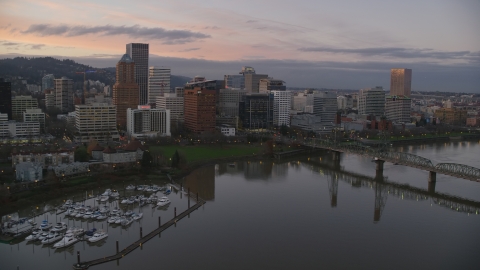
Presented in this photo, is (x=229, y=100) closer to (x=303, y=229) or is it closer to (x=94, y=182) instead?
(x=94, y=182)

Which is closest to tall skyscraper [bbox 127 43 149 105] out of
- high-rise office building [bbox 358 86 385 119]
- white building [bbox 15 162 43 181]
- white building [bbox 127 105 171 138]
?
white building [bbox 127 105 171 138]

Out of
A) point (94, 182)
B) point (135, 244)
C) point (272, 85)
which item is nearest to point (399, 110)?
point (272, 85)

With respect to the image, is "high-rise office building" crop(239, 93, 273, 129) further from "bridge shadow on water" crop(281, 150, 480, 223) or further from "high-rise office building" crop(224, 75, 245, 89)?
"high-rise office building" crop(224, 75, 245, 89)

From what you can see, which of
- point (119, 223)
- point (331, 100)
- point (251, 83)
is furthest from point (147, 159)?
point (251, 83)

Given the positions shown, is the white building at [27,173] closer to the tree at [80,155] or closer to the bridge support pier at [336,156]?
the tree at [80,155]

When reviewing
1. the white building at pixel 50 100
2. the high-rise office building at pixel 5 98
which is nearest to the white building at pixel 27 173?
the high-rise office building at pixel 5 98

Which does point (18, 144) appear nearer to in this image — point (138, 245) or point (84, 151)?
point (84, 151)
